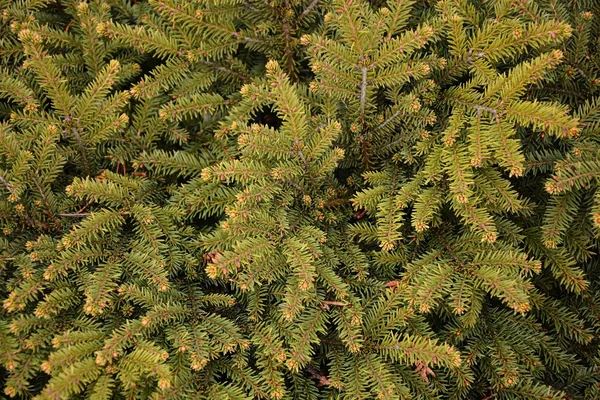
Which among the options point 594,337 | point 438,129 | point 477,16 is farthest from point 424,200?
point 594,337

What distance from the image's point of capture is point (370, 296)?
1.97m

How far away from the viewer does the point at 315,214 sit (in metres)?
1.99

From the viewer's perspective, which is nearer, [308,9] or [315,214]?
[315,214]

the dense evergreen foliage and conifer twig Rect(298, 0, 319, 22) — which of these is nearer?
the dense evergreen foliage

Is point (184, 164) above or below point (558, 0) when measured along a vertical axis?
below

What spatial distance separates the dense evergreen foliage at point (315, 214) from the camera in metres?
1.72

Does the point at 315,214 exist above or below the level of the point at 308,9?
below

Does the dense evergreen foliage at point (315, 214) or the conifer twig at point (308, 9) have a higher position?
the conifer twig at point (308, 9)

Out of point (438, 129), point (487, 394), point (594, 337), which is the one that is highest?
point (438, 129)

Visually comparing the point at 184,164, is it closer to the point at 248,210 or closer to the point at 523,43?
the point at 248,210

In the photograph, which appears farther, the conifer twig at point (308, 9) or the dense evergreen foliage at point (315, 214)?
the conifer twig at point (308, 9)

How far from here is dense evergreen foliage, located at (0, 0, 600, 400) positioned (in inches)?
67.8

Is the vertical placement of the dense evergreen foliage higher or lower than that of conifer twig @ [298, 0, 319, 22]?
lower

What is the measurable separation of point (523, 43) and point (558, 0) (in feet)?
1.75
